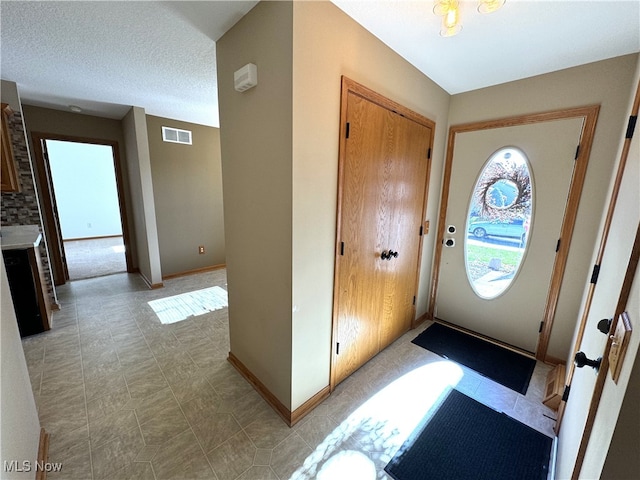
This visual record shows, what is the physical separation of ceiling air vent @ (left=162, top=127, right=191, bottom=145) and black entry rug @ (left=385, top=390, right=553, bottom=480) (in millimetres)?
4562

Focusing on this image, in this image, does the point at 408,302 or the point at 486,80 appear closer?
the point at 486,80

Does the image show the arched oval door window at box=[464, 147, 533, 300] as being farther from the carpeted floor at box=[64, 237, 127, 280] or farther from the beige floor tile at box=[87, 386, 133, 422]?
the carpeted floor at box=[64, 237, 127, 280]

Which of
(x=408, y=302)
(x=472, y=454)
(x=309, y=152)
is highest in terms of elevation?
(x=309, y=152)

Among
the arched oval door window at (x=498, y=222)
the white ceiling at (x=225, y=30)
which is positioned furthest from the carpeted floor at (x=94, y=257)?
the arched oval door window at (x=498, y=222)

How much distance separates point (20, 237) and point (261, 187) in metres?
2.91

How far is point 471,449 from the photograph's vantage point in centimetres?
148

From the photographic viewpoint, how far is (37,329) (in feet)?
8.30

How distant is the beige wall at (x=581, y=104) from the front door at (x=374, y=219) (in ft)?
2.35

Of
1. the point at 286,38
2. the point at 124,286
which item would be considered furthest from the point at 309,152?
the point at 124,286

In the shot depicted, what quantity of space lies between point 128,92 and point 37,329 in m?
2.62

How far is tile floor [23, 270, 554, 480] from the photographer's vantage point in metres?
1.36

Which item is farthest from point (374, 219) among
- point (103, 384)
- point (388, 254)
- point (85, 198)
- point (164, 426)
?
point (85, 198)

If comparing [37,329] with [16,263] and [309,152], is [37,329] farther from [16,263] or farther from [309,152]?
[309,152]

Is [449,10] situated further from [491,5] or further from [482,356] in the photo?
[482,356]
